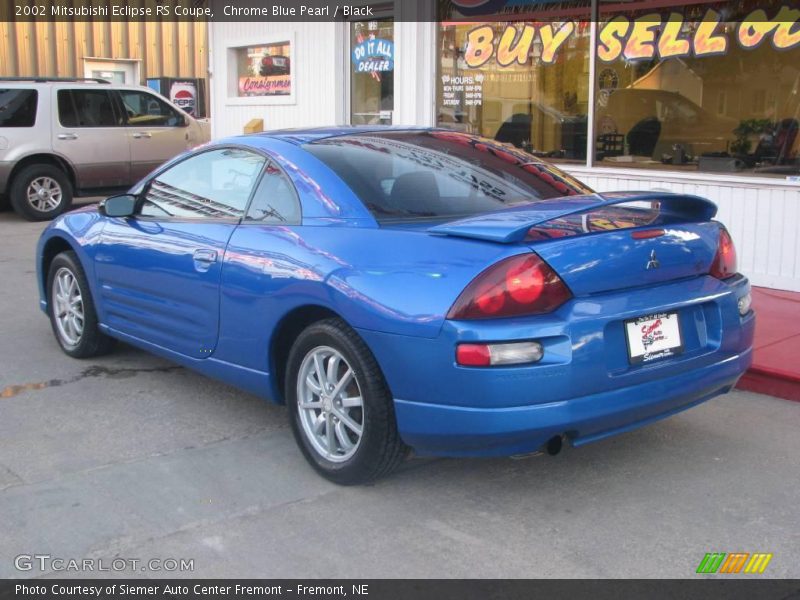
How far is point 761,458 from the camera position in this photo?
4.35m

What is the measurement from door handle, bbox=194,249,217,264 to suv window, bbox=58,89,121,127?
9.62 metres

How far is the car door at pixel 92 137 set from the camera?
13.2m

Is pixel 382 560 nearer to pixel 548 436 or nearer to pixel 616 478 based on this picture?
pixel 548 436

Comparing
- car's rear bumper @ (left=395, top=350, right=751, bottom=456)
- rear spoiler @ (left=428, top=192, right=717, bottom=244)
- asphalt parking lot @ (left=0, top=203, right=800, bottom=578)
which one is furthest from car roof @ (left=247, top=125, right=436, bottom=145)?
car's rear bumper @ (left=395, top=350, right=751, bottom=456)

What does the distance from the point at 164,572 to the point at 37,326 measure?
14.1 ft

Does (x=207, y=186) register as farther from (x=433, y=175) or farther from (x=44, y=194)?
(x=44, y=194)

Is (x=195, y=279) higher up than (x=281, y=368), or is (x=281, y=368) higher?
(x=195, y=279)

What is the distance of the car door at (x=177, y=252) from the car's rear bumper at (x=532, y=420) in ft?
4.66

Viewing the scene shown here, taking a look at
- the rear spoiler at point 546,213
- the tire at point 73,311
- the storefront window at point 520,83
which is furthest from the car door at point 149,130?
the rear spoiler at point 546,213

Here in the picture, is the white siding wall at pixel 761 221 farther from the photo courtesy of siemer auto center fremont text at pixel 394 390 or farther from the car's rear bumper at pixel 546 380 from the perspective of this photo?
the car's rear bumper at pixel 546 380

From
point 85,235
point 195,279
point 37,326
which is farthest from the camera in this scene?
point 37,326

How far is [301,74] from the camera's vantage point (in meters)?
11.9
